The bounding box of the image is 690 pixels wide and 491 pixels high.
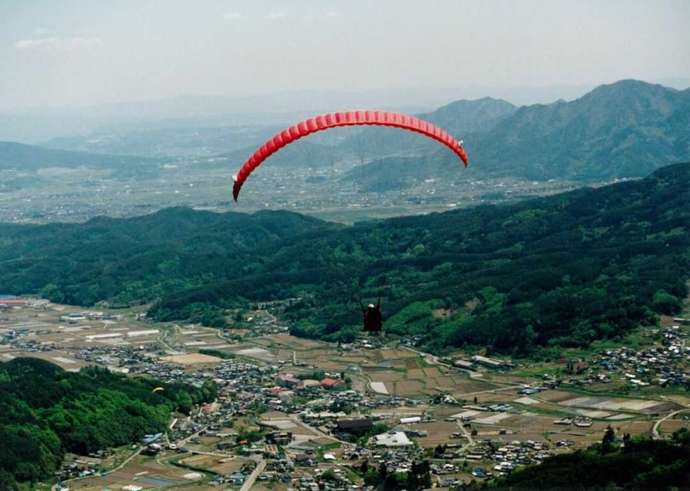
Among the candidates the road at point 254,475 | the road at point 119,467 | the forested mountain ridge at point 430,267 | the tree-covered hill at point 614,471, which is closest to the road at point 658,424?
the tree-covered hill at point 614,471

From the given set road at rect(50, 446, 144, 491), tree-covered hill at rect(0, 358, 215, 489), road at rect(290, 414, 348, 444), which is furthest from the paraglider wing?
road at rect(290, 414, 348, 444)

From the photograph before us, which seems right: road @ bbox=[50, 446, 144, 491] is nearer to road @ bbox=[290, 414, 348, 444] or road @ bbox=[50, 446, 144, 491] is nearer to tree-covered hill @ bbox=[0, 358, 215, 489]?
tree-covered hill @ bbox=[0, 358, 215, 489]

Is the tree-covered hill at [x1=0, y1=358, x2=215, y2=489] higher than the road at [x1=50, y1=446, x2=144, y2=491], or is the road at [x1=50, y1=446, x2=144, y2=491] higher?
the tree-covered hill at [x1=0, y1=358, x2=215, y2=489]

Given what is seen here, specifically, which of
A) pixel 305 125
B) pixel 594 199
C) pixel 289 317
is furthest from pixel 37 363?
pixel 594 199

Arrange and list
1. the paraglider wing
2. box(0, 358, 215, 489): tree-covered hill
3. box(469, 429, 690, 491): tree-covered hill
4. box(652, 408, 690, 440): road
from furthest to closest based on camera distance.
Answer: box(652, 408, 690, 440): road, box(0, 358, 215, 489): tree-covered hill, box(469, 429, 690, 491): tree-covered hill, the paraglider wing

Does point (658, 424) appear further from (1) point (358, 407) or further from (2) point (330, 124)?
(2) point (330, 124)

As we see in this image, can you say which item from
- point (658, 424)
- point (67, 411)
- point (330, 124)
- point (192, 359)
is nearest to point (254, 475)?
point (67, 411)

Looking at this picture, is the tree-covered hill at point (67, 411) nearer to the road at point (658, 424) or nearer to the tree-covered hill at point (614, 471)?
the tree-covered hill at point (614, 471)
